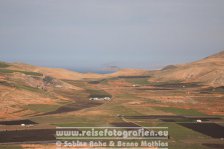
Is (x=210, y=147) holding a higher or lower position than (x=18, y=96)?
lower

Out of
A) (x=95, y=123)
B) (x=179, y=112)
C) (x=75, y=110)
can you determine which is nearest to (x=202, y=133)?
(x=95, y=123)

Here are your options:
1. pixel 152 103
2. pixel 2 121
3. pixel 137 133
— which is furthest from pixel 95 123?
pixel 152 103

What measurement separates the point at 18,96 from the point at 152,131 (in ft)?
273

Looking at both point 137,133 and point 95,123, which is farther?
point 95,123

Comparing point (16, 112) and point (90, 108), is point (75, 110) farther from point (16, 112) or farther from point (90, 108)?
point (16, 112)

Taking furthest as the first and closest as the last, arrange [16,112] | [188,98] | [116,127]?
1. [188,98]
2. [16,112]
3. [116,127]

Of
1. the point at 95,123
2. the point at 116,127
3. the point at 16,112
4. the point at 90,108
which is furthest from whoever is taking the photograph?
the point at 90,108

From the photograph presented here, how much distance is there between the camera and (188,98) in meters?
179

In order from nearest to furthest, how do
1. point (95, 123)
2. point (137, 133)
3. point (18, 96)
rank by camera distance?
point (137, 133) → point (95, 123) → point (18, 96)

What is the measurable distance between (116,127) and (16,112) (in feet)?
158

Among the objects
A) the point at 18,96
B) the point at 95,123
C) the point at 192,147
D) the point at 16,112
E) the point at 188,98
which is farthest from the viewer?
the point at 188,98

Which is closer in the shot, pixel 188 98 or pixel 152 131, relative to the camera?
pixel 152 131

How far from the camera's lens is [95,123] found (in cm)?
11506

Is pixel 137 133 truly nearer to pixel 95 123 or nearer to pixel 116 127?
pixel 116 127
